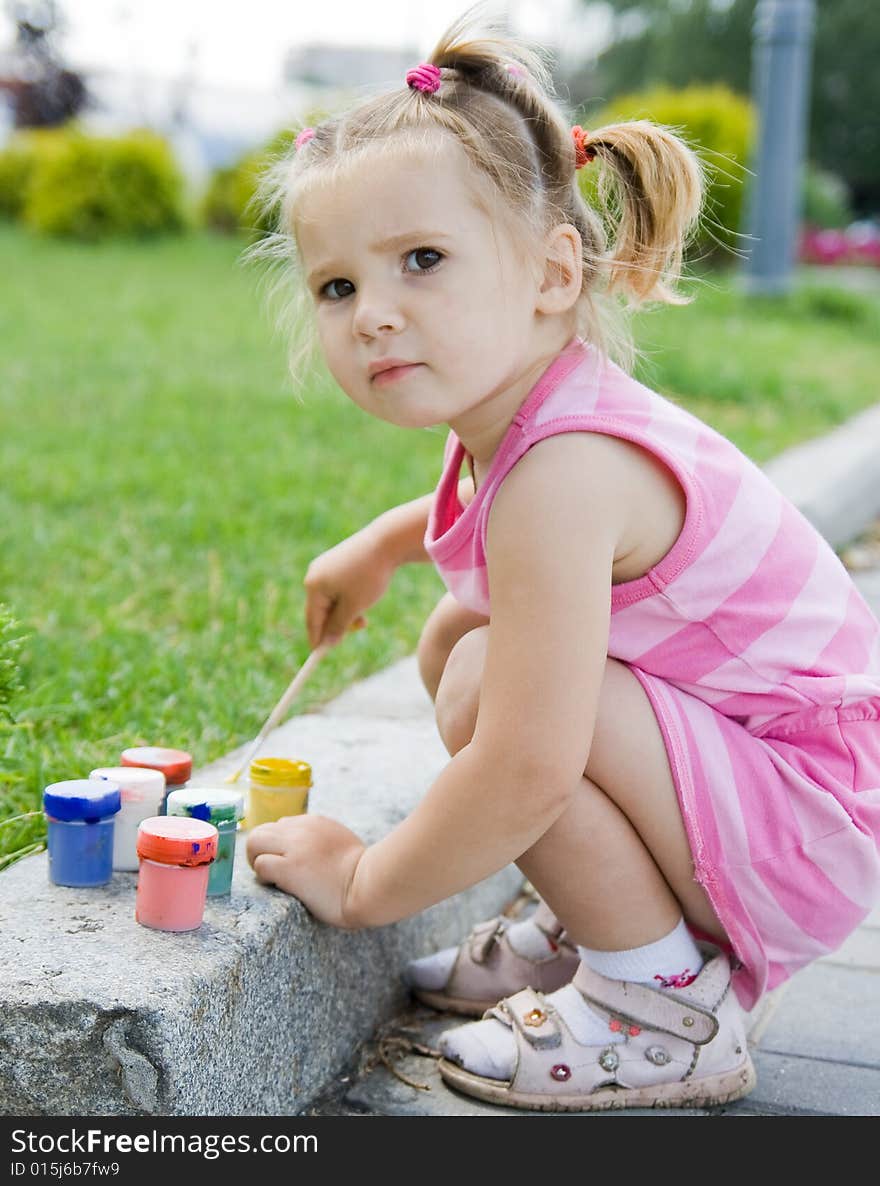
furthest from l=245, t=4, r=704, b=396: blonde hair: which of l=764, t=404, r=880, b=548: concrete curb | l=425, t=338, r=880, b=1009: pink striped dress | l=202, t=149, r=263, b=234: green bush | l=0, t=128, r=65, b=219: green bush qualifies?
l=0, t=128, r=65, b=219: green bush

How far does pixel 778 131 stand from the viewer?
7.74 meters

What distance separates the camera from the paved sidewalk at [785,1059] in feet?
5.31

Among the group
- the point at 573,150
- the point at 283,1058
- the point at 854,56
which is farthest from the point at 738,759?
the point at 854,56

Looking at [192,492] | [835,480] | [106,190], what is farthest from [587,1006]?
[106,190]

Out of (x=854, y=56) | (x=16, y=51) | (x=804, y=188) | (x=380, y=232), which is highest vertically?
(x=854, y=56)

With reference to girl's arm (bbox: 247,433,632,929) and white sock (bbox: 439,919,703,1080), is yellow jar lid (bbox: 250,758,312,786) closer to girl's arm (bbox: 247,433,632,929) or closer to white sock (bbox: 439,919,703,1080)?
girl's arm (bbox: 247,433,632,929)

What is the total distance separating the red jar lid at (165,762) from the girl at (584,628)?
0.53 feet

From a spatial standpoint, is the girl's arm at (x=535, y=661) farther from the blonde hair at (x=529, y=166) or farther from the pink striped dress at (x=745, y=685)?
the blonde hair at (x=529, y=166)

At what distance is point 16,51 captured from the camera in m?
20.5

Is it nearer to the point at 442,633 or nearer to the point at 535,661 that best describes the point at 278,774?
the point at 442,633

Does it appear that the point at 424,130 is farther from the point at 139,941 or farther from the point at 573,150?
the point at 139,941

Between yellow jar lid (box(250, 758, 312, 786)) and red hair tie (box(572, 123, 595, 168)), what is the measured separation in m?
0.76

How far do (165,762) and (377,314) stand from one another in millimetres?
621
